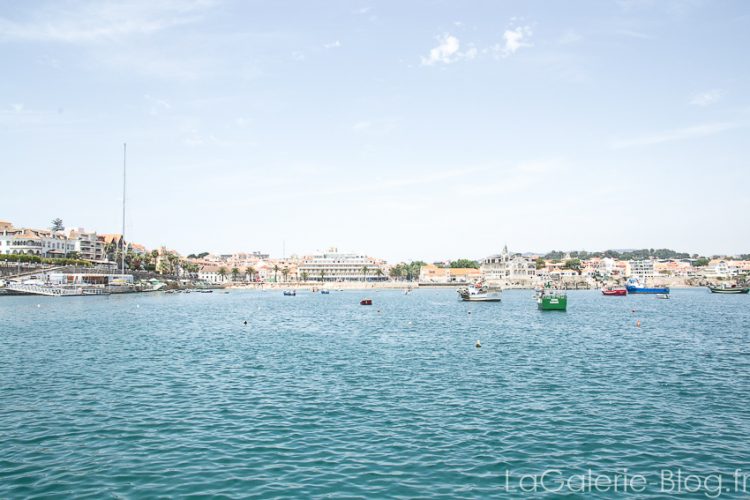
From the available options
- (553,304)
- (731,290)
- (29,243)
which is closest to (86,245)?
(29,243)

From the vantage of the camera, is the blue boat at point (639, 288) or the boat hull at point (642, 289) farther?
the blue boat at point (639, 288)

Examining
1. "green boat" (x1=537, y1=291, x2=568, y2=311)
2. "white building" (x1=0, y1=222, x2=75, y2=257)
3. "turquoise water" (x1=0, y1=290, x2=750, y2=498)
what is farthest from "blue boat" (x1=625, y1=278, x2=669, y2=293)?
"white building" (x1=0, y1=222, x2=75, y2=257)

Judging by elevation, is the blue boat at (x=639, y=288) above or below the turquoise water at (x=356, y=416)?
above

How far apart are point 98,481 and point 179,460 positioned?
2.27m

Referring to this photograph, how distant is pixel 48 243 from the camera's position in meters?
173

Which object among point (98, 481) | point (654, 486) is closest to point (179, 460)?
point (98, 481)

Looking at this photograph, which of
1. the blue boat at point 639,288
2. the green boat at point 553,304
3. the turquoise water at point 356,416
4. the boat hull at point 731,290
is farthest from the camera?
the boat hull at point 731,290

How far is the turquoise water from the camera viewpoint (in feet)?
50.2

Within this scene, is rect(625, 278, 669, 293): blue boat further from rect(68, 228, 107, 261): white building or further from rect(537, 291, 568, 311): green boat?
rect(68, 228, 107, 261): white building

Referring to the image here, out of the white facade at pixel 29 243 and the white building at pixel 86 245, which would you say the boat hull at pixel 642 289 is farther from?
the white facade at pixel 29 243

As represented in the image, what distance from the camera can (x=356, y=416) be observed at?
21.3 meters

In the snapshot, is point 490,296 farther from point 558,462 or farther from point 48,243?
point 48,243

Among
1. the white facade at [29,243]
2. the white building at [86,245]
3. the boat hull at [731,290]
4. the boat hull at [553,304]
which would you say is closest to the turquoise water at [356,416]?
the boat hull at [553,304]

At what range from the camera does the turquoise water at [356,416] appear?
1531 centimetres
